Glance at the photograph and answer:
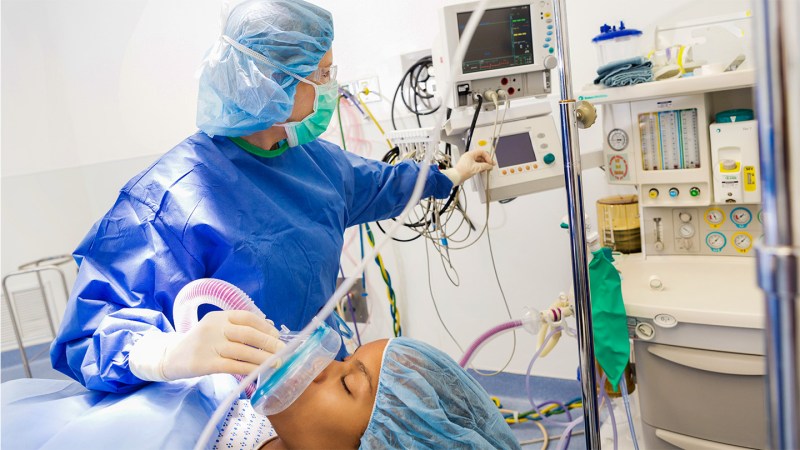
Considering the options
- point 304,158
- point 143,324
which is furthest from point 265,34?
point 143,324

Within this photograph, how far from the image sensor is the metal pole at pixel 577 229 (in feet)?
4.02

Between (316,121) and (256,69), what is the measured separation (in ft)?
0.69

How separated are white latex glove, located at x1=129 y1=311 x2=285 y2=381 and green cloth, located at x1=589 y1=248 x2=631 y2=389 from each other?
94cm

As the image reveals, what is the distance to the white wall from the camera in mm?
2619

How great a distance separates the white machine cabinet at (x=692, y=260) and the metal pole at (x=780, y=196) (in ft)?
3.84

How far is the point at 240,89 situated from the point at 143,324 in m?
0.57

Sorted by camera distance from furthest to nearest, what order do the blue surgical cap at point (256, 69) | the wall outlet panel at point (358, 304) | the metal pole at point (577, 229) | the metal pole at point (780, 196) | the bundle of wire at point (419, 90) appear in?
the wall outlet panel at point (358, 304) < the bundle of wire at point (419, 90) < the blue surgical cap at point (256, 69) < the metal pole at point (577, 229) < the metal pole at point (780, 196)

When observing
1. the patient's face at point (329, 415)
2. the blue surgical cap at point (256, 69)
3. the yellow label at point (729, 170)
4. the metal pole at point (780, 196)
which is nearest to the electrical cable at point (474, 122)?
the blue surgical cap at point (256, 69)

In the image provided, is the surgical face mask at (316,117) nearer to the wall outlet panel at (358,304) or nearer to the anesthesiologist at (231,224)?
the anesthesiologist at (231,224)

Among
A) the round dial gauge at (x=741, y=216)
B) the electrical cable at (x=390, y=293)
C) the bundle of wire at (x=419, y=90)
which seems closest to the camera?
the round dial gauge at (x=741, y=216)

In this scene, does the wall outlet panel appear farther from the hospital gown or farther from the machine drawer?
the hospital gown

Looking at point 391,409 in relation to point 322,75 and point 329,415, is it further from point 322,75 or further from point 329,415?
point 322,75

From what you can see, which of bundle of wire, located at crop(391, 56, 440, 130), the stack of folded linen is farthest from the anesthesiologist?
bundle of wire, located at crop(391, 56, 440, 130)

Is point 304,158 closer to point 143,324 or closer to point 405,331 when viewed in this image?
point 143,324
